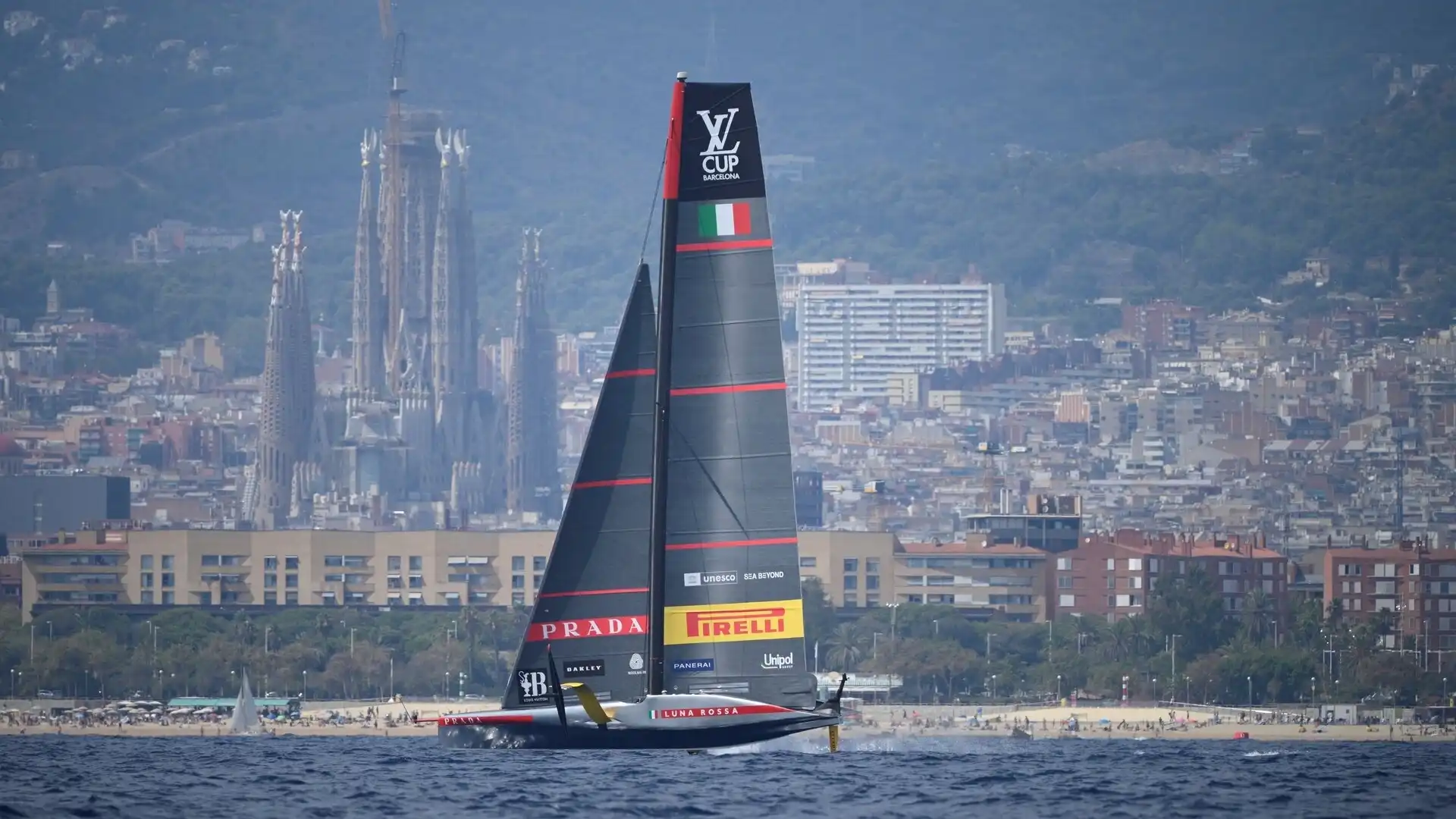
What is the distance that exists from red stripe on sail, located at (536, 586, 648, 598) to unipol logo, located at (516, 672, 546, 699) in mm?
943

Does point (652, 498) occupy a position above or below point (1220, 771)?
above

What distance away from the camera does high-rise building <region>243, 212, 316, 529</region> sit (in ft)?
624

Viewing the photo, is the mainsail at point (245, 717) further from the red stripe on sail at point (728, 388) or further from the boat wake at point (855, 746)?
the red stripe on sail at point (728, 388)

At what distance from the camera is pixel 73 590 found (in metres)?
126

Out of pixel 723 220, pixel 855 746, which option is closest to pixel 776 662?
pixel 723 220

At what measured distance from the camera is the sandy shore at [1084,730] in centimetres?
8281

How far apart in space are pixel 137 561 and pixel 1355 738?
59496 mm

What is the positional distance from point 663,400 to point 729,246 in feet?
6.36

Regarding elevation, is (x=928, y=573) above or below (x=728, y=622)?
above

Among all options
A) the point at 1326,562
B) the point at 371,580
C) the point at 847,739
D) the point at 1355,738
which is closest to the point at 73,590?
the point at 371,580

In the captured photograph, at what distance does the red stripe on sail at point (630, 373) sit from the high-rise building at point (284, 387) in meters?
152

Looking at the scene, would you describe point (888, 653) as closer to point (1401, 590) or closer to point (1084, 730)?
point (1084, 730)

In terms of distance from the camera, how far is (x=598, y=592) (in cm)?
3809

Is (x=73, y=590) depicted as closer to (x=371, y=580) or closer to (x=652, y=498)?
(x=371, y=580)
